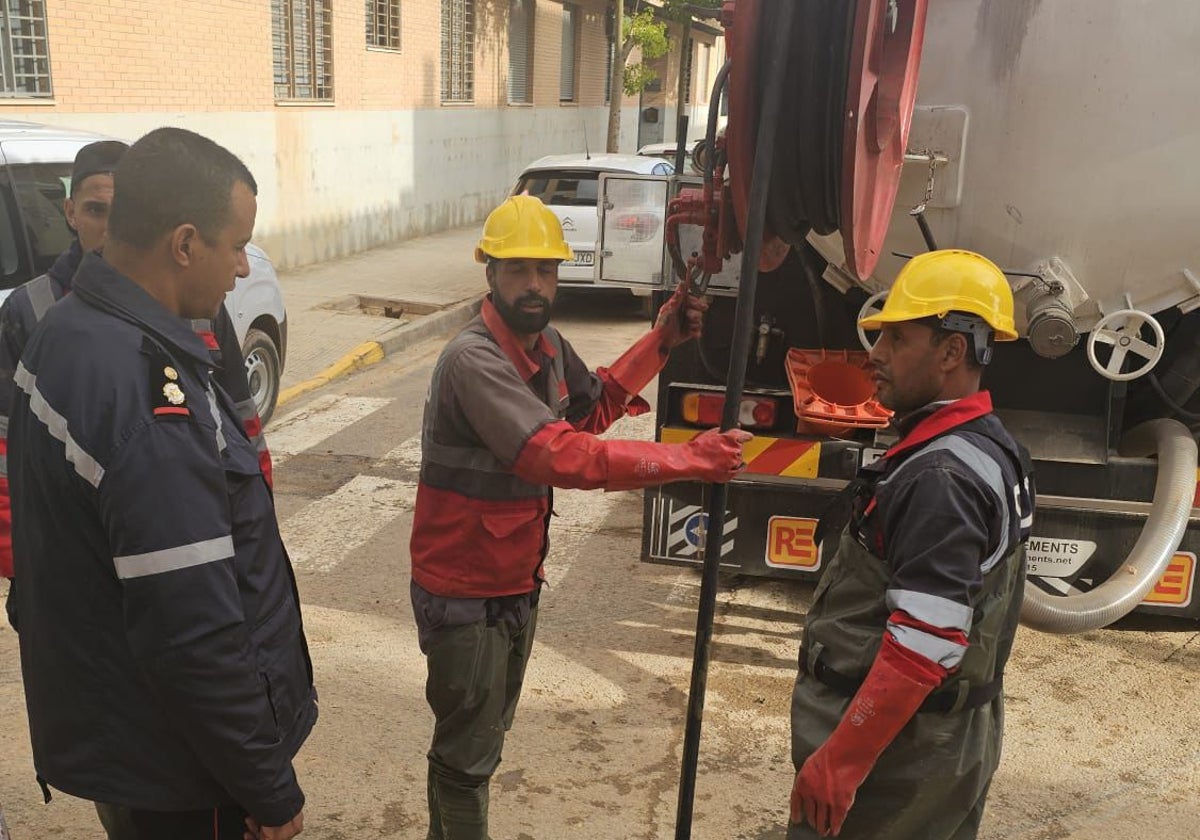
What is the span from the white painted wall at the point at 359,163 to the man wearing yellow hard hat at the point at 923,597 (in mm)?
9542

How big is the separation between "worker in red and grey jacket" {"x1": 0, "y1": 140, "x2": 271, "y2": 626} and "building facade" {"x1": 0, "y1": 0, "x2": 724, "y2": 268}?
5.46m

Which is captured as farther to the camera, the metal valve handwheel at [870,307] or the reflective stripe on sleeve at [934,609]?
the metal valve handwheel at [870,307]

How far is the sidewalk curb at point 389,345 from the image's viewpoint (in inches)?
364

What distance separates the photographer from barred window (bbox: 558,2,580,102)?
82.3 ft

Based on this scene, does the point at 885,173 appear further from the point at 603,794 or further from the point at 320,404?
the point at 320,404

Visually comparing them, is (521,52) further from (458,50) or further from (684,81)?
(684,81)

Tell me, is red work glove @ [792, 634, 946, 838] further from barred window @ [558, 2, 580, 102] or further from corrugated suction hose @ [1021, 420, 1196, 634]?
barred window @ [558, 2, 580, 102]

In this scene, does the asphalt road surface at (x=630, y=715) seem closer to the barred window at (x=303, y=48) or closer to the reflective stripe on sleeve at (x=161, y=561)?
the reflective stripe on sleeve at (x=161, y=561)

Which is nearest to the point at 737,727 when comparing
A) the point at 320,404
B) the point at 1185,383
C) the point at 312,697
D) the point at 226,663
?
the point at 1185,383

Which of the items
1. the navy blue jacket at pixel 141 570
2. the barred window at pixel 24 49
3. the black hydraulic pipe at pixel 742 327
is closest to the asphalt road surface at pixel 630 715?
the black hydraulic pipe at pixel 742 327

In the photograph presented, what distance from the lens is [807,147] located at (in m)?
2.47

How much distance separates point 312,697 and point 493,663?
2.97 feet

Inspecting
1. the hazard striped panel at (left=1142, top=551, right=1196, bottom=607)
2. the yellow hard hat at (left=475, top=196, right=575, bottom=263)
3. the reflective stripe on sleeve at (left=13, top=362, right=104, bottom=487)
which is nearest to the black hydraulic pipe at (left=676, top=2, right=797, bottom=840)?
the yellow hard hat at (left=475, top=196, right=575, bottom=263)

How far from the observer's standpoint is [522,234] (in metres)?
3.16
